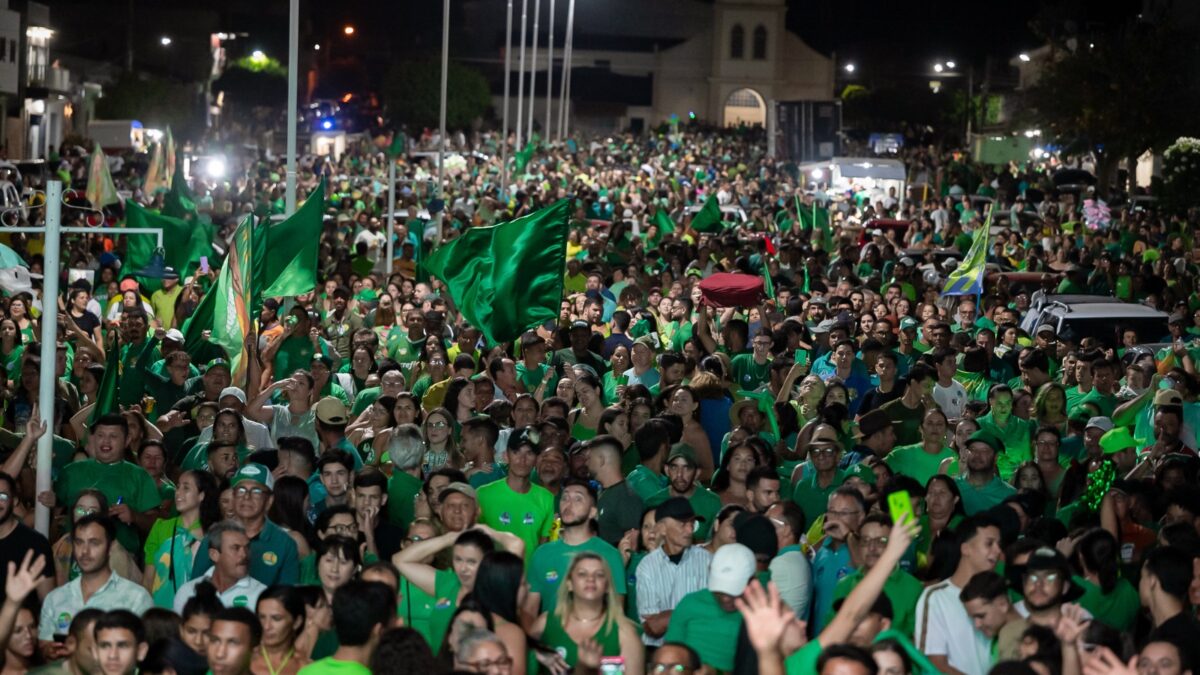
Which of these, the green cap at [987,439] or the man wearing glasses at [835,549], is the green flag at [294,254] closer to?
the green cap at [987,439]

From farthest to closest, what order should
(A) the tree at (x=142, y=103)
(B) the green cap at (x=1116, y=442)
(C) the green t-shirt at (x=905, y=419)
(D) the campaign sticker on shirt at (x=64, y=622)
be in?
(A) the tree at (x=142, y=103) → (C) the green t-shirt at (x=905, y=419) → (B) the green cap at (x=1116, y=442) → (D) the campaign sticker on shirt at (x=64, y=622)

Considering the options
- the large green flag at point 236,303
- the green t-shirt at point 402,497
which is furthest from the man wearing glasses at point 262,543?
the large green flag at point 236,303

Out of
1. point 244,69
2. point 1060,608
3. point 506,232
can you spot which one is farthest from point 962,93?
point 1060,608

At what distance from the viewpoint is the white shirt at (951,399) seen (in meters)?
14.1

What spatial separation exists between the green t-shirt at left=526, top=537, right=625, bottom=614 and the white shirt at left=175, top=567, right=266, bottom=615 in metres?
1.14

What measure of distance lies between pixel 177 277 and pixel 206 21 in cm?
7729

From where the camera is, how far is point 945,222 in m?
34.4

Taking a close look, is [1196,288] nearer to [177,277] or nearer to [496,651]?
[177,277]

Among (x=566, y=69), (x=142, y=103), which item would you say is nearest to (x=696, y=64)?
(x=566, y=69)

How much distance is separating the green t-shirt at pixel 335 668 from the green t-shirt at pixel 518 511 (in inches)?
106

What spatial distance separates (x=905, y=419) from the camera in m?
13.4

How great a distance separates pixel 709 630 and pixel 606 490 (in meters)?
2.32

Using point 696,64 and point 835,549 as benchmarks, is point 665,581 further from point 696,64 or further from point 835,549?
point 696,64

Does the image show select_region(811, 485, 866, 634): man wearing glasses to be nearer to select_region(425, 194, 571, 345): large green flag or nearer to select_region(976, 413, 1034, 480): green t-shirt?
select_region(976, 413, 1034, 480): green t-shirt
